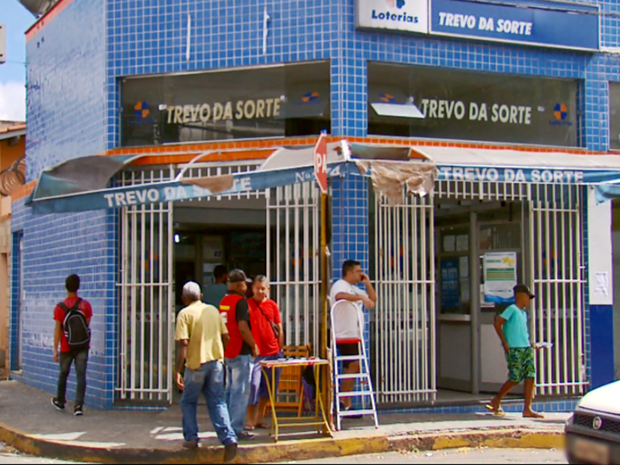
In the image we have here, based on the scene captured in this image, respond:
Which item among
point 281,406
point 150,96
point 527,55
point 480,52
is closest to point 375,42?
point 480,52

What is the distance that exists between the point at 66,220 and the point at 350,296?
189 inches

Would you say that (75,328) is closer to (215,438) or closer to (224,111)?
(215,438)

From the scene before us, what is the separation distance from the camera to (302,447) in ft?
27.3

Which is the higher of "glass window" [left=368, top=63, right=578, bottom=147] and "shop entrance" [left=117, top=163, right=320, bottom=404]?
"glass window" [left=368, top=63, right=578, bottom=147]

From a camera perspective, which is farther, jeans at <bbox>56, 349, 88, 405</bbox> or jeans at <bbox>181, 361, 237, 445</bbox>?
jeans at <bbox>56, 349, 88, 405</bbox>

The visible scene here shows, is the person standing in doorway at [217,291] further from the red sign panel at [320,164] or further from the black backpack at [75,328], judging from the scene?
the red sign panel at [320,164]

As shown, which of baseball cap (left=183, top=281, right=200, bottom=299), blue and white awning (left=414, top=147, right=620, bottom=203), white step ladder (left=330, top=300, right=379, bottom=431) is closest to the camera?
baseball cap (left=183, top=281, right=200, bottom=299)

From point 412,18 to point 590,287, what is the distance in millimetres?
4226

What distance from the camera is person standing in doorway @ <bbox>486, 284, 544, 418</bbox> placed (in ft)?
32.7

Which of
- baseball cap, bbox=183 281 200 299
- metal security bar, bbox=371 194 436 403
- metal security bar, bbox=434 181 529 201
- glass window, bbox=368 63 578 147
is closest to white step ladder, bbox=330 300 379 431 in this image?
metal security bar, bbox=371 194 436 403

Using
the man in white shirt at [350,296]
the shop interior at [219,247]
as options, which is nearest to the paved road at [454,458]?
the man in white shirt at [350,296]

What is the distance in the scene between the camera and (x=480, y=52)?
10.9 meters

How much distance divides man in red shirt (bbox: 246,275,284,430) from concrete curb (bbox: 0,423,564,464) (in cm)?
96

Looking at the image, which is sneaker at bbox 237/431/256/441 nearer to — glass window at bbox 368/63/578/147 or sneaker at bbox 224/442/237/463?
sneaker at bbox 224/442/237/463
